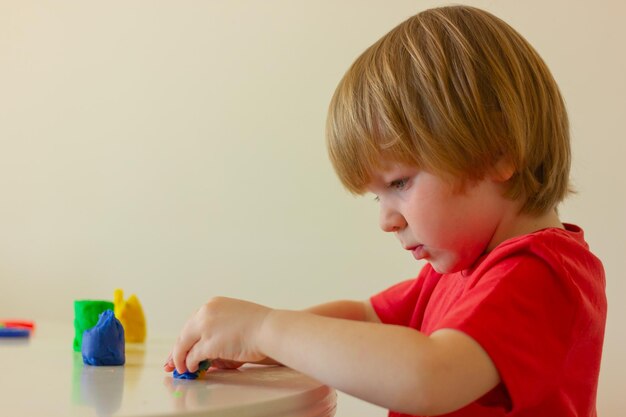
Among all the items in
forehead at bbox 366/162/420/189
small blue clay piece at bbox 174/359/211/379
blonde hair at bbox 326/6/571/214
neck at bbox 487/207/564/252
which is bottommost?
small blue clay piece at bbox 174/359/211/379

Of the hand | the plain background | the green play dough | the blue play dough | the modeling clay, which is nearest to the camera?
the hand

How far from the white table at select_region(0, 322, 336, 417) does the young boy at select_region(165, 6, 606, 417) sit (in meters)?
0.03

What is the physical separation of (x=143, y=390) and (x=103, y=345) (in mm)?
167

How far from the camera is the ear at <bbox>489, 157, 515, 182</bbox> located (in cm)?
74

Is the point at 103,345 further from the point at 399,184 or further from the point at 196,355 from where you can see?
the point at 399,184

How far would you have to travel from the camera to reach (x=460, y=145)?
72 cm

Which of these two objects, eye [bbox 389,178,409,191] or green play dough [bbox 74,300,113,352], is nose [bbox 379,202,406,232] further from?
green play dough [bbox 74,300,113,352]

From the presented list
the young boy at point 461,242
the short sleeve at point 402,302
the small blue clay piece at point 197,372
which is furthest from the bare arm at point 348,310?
the small blue clay piece at point 197,372

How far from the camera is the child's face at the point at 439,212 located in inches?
28.9

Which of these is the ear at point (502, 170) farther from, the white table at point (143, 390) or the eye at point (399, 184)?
the white table at point (143, 390)

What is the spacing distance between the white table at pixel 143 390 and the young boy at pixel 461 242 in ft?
0.09

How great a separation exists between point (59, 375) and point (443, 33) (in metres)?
0.47

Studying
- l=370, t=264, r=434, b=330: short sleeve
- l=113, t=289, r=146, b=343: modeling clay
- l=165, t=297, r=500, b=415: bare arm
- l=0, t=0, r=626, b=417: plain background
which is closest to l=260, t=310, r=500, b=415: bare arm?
l=165, t=297, r=500, b=415: bare arm

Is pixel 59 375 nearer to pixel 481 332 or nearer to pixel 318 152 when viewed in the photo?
pixel 481 332
